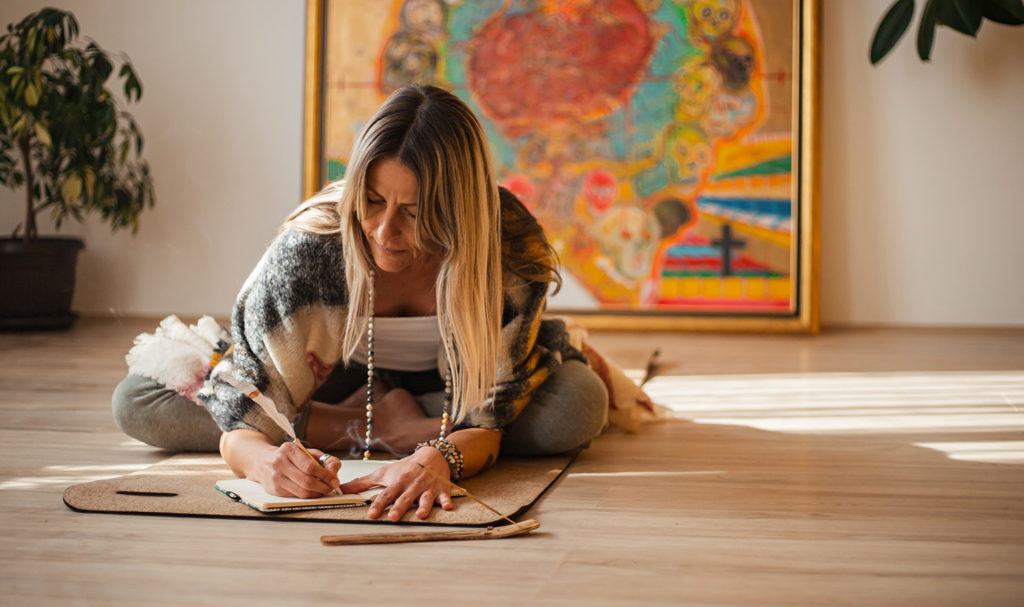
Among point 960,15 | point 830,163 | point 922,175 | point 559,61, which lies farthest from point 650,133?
point 960,15

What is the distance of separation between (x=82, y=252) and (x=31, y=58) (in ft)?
3.03

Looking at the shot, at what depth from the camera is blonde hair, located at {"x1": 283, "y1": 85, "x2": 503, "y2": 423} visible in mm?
1384

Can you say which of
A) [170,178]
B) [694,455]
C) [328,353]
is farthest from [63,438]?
[170,178]

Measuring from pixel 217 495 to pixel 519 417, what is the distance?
1.67ft

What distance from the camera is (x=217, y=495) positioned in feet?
4.83

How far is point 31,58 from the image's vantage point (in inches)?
134

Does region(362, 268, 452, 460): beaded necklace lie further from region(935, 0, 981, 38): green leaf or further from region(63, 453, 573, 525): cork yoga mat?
region(935, 0, 981, 38): green leaf

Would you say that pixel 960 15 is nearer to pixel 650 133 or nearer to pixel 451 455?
pixel 650 133

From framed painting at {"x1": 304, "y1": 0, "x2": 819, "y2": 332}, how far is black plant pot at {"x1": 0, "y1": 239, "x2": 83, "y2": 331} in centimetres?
127

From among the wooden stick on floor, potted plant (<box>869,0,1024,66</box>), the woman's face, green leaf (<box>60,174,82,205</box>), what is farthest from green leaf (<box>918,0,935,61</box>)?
green leaf (<box>60,174,82,205</box>)

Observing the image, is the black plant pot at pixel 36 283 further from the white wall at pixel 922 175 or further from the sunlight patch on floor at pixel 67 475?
the white wall at pixel 922 175

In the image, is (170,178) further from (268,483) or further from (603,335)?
(268,483)

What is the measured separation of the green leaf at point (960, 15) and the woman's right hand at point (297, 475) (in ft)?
8.80

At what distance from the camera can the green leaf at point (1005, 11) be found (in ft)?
10.4
